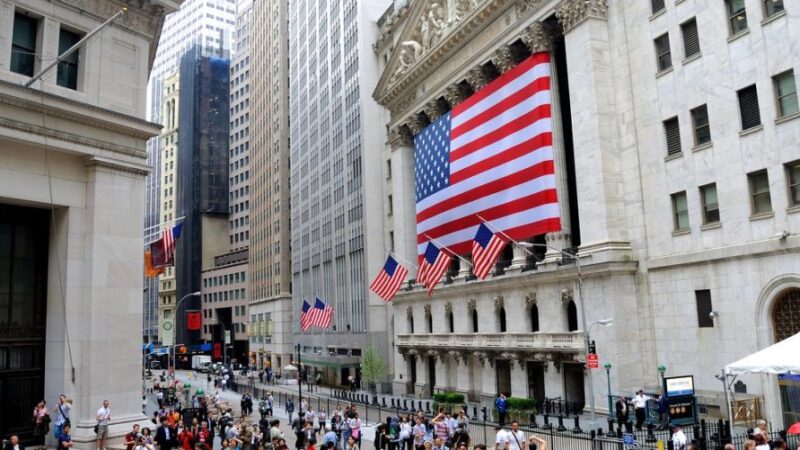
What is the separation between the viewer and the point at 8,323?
20.8 m

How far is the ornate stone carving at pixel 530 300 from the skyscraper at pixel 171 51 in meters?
128

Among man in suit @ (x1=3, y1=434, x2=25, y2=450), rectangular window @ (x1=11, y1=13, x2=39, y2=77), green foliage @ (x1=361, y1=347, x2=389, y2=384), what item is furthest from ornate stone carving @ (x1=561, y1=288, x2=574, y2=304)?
man in suit @ (x1=3, y1=434, x2=25, y2=450)

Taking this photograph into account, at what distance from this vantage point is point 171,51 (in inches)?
6870

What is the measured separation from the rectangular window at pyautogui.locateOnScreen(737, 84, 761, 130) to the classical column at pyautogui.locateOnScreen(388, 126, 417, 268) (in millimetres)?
32245

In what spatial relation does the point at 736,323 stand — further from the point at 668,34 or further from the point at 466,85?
the point at 466,85

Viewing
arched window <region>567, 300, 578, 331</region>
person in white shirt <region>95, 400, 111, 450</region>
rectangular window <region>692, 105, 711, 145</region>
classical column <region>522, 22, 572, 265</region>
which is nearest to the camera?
person in white shirt <region>95, 400, 111, 450</region>

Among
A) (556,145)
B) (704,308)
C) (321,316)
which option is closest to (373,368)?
(321,316)

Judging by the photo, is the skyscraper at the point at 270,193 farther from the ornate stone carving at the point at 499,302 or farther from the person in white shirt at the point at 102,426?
the person in white shirt at the point at 102,426

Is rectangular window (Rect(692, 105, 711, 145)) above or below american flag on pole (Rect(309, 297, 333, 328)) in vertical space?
above

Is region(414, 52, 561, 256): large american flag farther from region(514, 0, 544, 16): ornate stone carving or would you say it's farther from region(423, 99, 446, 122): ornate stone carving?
region(514, 0, 544, 16): ornate stone carving

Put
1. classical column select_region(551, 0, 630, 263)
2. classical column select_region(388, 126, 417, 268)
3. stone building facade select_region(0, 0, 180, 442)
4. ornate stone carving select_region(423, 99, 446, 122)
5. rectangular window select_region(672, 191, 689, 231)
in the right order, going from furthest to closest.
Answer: classical column select_region(388, 126, 417, 268) → ornate stone carving select_region(423, 99, 446, 122) → classical column select_region(551, 0, 630, 263) → rectangular window select_region(672, 191, 689, 231) → stone building facade select_region(0, 0, 180, 442)

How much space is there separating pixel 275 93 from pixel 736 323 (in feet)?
312

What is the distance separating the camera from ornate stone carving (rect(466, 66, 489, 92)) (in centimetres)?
4659

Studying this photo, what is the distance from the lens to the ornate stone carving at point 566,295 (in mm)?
36709
